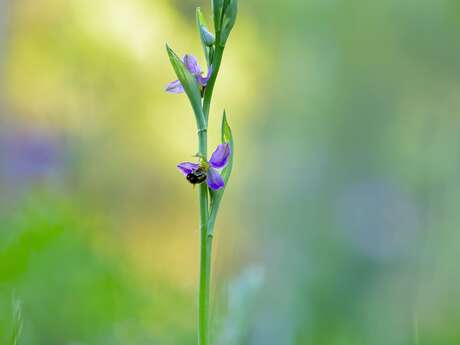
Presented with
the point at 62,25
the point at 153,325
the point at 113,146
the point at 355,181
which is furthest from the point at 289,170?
the point at 153,325

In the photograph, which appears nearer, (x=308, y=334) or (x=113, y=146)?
(x=308, y=334)

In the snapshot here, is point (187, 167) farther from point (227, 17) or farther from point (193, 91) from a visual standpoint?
point (227, 17)

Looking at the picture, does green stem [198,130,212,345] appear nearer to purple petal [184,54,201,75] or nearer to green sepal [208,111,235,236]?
green sepal [208,111,235,236]

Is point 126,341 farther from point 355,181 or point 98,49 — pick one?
point 355,181

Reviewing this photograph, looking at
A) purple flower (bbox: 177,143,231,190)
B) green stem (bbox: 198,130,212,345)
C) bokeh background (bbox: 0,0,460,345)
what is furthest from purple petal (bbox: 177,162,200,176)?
bokeh background (bbox: 0,0,460,345)

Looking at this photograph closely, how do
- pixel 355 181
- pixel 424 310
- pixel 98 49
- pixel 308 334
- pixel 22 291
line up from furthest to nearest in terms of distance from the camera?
pixel 355 181 → pixel 98 49 → pixel 424 310 → pixel 308 334 → pixel 22 291

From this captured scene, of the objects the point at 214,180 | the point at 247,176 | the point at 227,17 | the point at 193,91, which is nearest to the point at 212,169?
the point at 214,180
